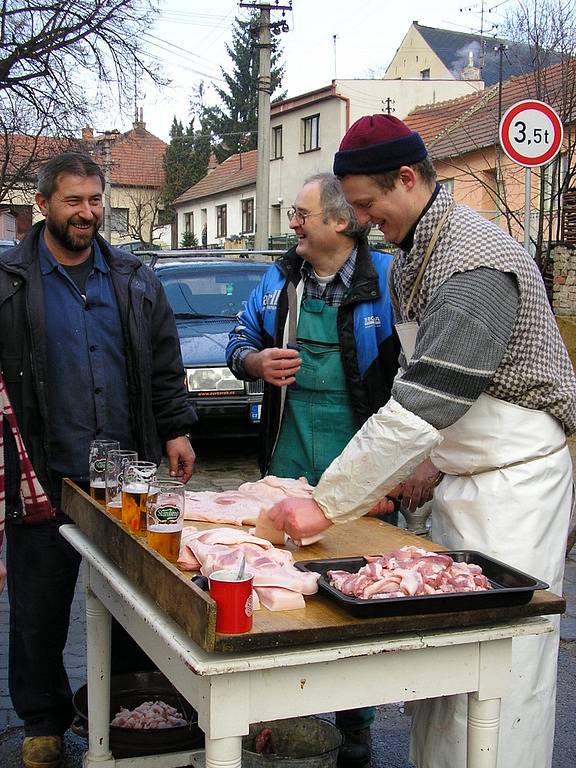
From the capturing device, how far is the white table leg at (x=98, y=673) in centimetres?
329

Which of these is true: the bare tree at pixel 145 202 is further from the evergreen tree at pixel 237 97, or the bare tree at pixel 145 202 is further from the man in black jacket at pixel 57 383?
the man in black jacket at pixel 57 383

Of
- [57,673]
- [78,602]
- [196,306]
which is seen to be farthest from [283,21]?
[57,673]

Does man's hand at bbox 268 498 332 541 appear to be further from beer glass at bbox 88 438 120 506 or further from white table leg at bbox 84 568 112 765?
white table leg at bbox 84 568 112 765

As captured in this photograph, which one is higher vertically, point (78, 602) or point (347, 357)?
point (347, 357)

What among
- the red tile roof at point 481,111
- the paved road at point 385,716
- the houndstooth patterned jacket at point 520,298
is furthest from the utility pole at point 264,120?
the houndstooth patterned jacket at point 520,298

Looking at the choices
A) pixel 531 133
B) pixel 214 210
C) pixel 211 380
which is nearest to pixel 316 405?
pixel 211 380

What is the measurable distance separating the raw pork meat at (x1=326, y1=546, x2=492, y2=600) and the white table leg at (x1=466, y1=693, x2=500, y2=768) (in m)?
0.30

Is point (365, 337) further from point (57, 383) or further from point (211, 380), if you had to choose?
point (211, 380)

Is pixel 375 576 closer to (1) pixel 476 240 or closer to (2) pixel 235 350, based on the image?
(1) pixel 476 240

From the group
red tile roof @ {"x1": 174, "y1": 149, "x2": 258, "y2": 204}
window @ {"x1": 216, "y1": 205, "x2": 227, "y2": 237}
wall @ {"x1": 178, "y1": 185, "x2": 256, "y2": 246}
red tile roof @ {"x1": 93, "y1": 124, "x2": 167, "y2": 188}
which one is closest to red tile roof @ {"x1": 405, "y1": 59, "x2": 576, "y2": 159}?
wall @ {"x1": 178, "y1": 185, "x2": 256, "y2": 246}

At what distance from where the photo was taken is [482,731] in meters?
2.40

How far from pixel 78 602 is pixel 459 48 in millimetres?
51346

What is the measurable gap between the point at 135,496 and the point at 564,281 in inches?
484

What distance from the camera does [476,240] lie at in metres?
2.69
